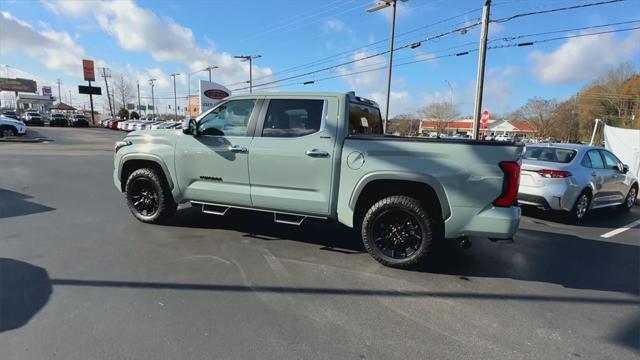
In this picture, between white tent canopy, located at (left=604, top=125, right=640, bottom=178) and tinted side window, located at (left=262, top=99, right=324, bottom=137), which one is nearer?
tinted side window, located at (left=262, top=99, right=324, bottom=137)

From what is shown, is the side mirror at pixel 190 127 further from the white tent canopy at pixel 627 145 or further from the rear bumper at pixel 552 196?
the white tent canopy at pixel 627 145

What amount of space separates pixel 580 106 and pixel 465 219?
→ 89791 mm

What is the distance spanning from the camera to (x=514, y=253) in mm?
5059

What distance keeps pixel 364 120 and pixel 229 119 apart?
1827 mm

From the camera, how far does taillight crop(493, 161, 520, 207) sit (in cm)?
372

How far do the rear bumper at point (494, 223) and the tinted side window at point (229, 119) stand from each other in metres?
2.85

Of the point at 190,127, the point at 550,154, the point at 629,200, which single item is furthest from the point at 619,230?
the point at 190,127

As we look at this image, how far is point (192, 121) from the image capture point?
4980mm

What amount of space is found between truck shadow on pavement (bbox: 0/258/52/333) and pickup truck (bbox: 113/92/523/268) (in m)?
1.86

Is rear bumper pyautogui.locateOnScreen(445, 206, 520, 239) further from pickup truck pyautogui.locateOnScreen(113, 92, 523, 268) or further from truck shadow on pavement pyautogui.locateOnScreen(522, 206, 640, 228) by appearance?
truck shadow on pavement pyautogui.locateOnScreen(522, 206, 640, 228)

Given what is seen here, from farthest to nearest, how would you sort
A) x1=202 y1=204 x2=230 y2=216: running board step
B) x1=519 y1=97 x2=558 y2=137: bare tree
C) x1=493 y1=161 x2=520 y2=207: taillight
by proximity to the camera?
1. x1=519 y1=97 x2=558 y2=137: bare tree
2. x1=202 y1=204 x2=230 y2=216: running board step
3. x1=493 y1=161 x2=520 y2=207: taillight

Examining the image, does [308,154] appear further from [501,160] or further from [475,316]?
[475,316]

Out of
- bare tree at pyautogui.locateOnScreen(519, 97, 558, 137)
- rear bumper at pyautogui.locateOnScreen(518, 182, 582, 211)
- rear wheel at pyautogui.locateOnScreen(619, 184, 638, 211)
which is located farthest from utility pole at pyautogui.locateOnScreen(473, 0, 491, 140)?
bare tree at pyautogui.locateOnScreen(519, 97, 558, 137)

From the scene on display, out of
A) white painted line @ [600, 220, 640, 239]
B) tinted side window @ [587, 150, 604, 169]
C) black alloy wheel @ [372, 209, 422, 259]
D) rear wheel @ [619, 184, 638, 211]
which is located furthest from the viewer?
rear wheel @ [619, 184, 638, 211]
